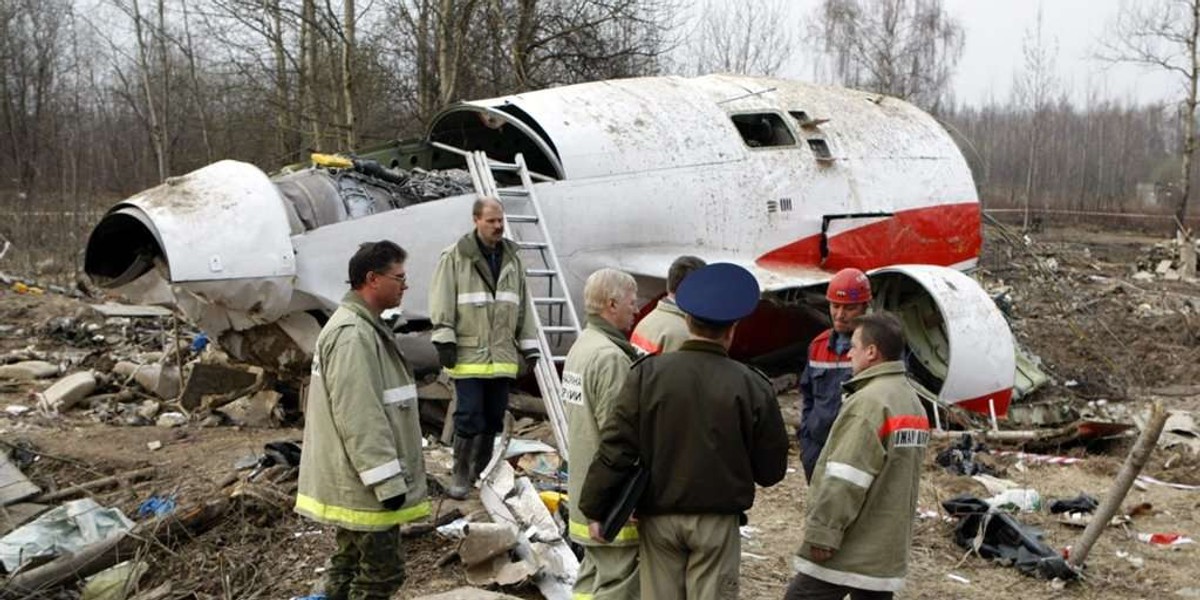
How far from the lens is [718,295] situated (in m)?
3.48

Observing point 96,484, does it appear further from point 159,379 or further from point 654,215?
point 654,215

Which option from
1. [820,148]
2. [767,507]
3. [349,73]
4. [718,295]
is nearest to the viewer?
[718,295]

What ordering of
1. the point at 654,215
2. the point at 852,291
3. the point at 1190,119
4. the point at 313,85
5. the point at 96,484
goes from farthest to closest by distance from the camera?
the point at 1190,119 → the point at 313,85 → the point at 654,215 → the point at 96,484 → the point at 852,291

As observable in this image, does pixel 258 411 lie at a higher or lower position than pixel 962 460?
higher

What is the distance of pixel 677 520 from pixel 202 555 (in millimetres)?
3353

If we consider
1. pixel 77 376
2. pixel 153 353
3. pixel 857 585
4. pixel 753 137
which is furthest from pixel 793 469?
pixel 153 353

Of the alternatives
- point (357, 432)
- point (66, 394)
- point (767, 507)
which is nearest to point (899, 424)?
point (357, 432)

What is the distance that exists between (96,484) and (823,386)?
4.97 metres

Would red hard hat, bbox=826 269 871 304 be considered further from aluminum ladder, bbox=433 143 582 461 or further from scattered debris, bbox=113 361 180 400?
scattered debris, bbox=113 361 180 400

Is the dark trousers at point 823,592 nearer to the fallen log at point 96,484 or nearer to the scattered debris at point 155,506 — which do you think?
the scattered debris at point 155,506

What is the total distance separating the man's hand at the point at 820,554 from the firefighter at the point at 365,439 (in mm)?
1572

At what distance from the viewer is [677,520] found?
3455 mm

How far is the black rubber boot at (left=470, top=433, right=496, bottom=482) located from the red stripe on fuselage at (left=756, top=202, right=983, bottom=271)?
3875 millimetres

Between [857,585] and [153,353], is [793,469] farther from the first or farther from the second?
[153,353]
